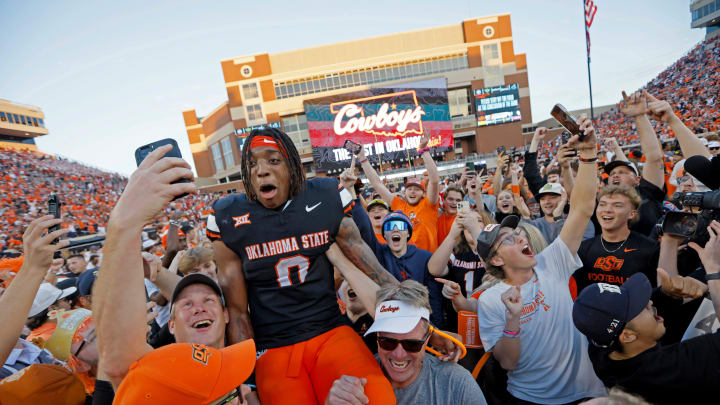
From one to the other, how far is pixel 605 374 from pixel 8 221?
28530 mm

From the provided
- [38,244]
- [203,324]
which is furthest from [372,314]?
[38,244]

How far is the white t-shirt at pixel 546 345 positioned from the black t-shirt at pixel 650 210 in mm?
2155

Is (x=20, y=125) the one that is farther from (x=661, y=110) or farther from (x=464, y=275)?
(x=661, y=110)

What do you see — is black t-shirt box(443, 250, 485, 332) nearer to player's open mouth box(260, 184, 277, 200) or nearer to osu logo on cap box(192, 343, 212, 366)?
player's open mouth box(260, 184, 277, 200)

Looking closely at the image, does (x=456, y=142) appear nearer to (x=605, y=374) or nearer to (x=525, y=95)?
(x=525, y=95)

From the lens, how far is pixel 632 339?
6.43ft

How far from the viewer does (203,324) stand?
2084 millimetres

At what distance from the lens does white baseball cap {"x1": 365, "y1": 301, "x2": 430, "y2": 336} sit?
1.99 m

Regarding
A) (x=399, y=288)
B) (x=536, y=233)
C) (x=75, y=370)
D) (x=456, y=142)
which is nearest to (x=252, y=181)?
(x=399, y=288)

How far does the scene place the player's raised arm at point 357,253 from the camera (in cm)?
237

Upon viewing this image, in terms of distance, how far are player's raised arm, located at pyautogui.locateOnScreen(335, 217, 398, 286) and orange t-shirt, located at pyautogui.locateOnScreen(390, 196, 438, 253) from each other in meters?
2.94

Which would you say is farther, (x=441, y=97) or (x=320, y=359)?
(x=441, y=97)

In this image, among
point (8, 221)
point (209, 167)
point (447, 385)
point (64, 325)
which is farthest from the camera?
point (209, 167)

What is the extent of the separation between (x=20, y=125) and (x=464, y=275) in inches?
3053
